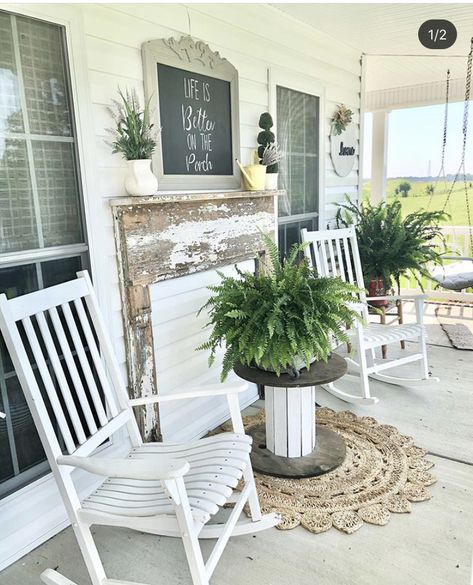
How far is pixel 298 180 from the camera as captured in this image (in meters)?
3.60

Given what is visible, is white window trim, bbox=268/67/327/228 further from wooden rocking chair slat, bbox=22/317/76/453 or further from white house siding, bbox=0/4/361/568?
wooden rocking chair slat, bbox=22/317/76/453

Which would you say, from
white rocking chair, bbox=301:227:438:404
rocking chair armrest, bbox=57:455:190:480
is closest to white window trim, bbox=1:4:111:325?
rocking chair armrest, bbox=57:455:190:480

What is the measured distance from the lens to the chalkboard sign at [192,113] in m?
2.24

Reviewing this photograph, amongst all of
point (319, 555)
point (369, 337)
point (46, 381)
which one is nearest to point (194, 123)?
point (46, 381)

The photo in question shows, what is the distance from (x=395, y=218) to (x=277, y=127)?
1.25m

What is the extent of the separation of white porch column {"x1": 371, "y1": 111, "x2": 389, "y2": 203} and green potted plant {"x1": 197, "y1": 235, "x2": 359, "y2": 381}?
400cm

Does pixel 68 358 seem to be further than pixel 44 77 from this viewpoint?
No

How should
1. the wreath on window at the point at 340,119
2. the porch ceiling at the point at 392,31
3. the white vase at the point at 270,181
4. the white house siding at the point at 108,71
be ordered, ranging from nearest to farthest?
1. the white house siding at the point at 108,71
2. the white vase at the point at 270,181
3. the porch ceiling at the point at 392,31
4. the wreath on window at the point at 340,119

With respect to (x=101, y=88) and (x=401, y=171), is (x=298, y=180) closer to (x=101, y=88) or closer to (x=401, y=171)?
(x=101, y=88)

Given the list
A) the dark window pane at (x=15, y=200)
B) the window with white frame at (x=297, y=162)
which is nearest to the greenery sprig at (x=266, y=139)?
the window with white frame at (x=297, y=162)

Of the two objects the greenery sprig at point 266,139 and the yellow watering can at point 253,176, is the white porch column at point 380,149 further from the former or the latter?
the yellow watering can at point 253,176

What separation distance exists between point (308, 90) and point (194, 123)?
1.45 meters

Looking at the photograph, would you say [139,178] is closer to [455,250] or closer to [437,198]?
[455,250]

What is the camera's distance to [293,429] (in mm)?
2232
